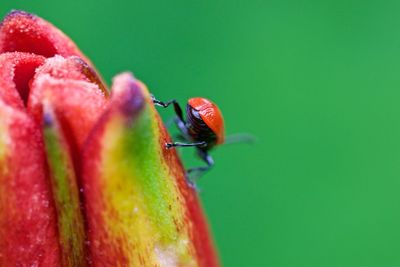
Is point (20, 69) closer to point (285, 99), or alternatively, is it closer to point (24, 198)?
point (24, 198)

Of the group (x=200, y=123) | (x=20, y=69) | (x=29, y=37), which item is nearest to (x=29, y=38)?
(x=29, y=37)

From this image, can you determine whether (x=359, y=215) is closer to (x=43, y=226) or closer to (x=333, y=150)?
(x=333, y=150)

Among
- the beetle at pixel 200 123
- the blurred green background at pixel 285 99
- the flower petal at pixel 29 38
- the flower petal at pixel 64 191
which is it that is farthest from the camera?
the blurred green background at pixel 285 99

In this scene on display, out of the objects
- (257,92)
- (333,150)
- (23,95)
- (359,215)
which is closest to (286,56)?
(257,92)

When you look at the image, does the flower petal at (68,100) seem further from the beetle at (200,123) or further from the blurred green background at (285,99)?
the blurred green background at (285,99)

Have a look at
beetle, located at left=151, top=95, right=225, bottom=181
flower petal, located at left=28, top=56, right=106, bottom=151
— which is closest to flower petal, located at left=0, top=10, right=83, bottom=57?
flower petal, located at left=28, top=56, right=106, bottom=151

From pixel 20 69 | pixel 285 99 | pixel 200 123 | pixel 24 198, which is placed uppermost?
pixel 20 69

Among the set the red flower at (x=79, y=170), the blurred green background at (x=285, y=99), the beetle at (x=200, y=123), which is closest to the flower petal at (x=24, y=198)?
the red flower at (x=79, y=170)
